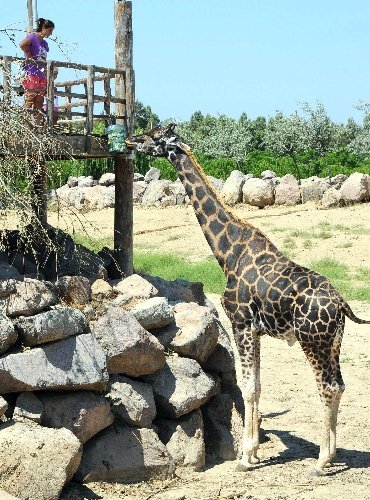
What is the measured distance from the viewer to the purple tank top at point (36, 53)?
1002cm

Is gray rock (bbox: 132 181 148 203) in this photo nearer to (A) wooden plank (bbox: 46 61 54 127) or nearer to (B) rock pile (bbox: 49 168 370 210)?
(B) rock pile (bbox: 49 168 370 210)

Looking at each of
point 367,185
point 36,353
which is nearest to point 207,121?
point 367,185

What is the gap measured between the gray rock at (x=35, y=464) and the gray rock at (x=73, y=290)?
1842 millimetres

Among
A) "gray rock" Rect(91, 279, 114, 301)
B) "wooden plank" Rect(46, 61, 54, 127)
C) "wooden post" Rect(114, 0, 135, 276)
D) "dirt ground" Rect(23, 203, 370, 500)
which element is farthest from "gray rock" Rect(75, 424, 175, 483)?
"wooden plank" Rect(46, 61, 54, 127)

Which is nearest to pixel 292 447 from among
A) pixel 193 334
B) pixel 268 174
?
pixel 193 334

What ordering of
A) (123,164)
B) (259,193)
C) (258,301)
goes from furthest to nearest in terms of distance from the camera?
(259,193) → (123,164) → (258,301)

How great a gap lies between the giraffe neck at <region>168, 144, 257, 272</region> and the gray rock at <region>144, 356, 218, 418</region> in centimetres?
113

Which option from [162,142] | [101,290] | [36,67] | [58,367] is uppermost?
[36,67]

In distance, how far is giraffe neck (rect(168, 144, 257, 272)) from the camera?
9.20 metres

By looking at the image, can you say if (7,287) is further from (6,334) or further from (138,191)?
(138,191)

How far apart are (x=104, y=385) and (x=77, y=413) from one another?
0.39 m

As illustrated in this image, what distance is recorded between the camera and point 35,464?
726cm

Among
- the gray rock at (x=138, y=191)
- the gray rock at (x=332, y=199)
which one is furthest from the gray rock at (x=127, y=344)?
the gray rock at (x=138, y=191)

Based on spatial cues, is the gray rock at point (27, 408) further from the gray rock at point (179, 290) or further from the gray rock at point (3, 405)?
the gray rock at point (179, 290)
